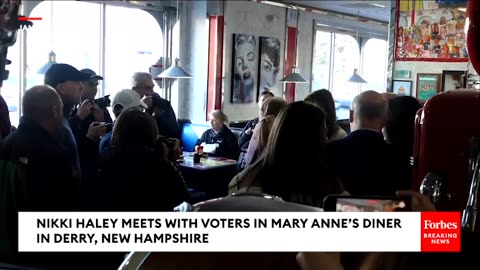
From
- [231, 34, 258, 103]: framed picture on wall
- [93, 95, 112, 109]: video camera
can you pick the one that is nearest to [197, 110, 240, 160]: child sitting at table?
[93, 95, 112, 109]: video camera

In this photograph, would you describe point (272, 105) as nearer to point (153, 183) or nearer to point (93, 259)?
point (153, 183)

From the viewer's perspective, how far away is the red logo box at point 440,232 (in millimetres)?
1167

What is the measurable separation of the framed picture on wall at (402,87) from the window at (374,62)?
335 inches

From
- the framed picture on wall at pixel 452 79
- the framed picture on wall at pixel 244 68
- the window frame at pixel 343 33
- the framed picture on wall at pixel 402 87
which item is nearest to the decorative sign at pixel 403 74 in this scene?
the framed picture on wall at pixel 402 87

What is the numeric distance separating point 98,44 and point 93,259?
5.44 m

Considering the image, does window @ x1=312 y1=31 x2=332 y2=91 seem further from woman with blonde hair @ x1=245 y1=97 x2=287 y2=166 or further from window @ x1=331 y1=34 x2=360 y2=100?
woman with blonde hair @ x1=245 y1=97 x2=287 y2=166

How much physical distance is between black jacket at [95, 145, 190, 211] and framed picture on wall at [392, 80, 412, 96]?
250 cm

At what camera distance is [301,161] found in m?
2.15

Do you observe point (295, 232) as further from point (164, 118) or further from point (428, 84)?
point (164, 118)


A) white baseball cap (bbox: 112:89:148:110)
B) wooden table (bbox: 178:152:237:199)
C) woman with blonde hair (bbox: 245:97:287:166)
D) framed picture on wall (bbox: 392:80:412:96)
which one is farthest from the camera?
wooden table (bbox: 178:152:237:199)

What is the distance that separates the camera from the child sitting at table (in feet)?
19.4

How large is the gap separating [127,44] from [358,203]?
748cm

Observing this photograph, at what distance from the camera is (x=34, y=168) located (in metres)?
2.65

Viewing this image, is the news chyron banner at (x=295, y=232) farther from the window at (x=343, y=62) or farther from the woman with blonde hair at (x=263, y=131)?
the window at (x=343, y=62)
